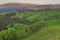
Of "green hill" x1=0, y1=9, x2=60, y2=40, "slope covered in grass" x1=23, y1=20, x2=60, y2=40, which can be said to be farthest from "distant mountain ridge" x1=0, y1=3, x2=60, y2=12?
"slope covered in grass" x1=23, y1=20, x2=60, y2=40

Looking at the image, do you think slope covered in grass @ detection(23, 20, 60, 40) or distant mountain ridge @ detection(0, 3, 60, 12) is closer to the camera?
slope covered in grass @ detection(23, 20, 60, 40)

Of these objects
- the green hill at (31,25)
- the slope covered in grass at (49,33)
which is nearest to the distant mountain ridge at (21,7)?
the green hill at (31,25)

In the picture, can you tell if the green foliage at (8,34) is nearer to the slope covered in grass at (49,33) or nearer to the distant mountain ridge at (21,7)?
the slope covered in grass at (49,33)

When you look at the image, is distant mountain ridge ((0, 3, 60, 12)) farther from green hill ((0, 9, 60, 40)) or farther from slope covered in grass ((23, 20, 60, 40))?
slope covered in grass ((23, 20, 60, 40))

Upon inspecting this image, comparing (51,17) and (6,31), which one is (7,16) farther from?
(51,17)

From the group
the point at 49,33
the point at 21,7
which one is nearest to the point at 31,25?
the point at 49,33

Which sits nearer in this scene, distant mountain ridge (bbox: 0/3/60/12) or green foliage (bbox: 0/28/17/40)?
green foliage (bbox: 0/28/17/40)

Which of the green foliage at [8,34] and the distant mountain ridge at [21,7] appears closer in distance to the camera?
the green foliage at [8,34]

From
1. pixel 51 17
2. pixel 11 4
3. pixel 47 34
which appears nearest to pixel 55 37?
pixel 47 34

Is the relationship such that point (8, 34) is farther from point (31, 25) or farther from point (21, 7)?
point (21, 7)

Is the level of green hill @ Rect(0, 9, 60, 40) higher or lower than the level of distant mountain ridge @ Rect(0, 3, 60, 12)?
lower

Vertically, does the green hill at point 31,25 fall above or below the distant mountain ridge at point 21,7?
below

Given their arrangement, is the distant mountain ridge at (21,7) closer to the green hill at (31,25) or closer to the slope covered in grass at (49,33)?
the green hill at (31,25)
